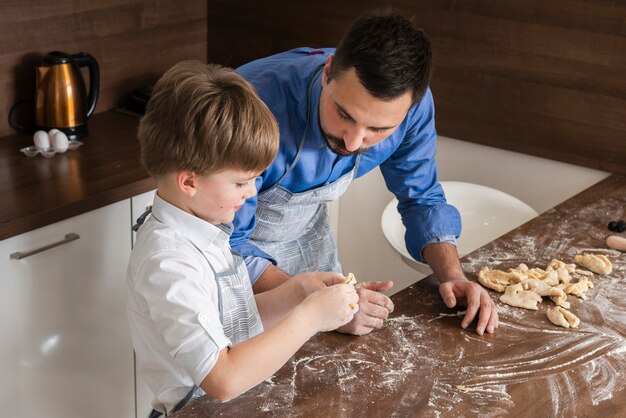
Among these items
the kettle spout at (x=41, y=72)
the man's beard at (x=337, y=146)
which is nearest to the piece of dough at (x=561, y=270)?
the man's beard at (x=337, y=146)

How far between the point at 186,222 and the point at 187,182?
7 centimetres

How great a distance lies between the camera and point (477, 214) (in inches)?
97.4

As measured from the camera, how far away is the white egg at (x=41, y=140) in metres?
2.15

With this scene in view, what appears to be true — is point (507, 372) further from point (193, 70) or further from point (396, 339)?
point (193, 70)

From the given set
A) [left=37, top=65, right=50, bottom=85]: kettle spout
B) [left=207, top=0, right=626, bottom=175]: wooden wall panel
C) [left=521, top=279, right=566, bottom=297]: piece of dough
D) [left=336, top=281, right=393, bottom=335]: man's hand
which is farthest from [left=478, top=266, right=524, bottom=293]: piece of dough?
[left=37, top=65, right=50, bottom=85]: kettle spout

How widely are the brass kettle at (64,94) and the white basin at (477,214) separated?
895 millimetres

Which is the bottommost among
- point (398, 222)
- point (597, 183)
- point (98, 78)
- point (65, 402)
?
point (65, 402)

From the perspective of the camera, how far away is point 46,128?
88.7 inches

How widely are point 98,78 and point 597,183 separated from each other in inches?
56.3

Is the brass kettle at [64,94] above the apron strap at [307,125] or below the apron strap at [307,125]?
below

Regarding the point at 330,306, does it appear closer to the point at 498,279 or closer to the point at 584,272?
the point at 498,279

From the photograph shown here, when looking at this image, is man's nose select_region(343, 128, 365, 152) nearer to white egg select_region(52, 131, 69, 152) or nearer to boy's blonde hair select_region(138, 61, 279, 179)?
boy's blonde hair select_region(138, 61, 279, 179)

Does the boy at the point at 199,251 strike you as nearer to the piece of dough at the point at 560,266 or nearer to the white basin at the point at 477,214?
the piece of dough at the point at 560,266

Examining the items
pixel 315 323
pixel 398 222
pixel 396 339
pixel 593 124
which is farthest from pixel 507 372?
pixel 593 124
